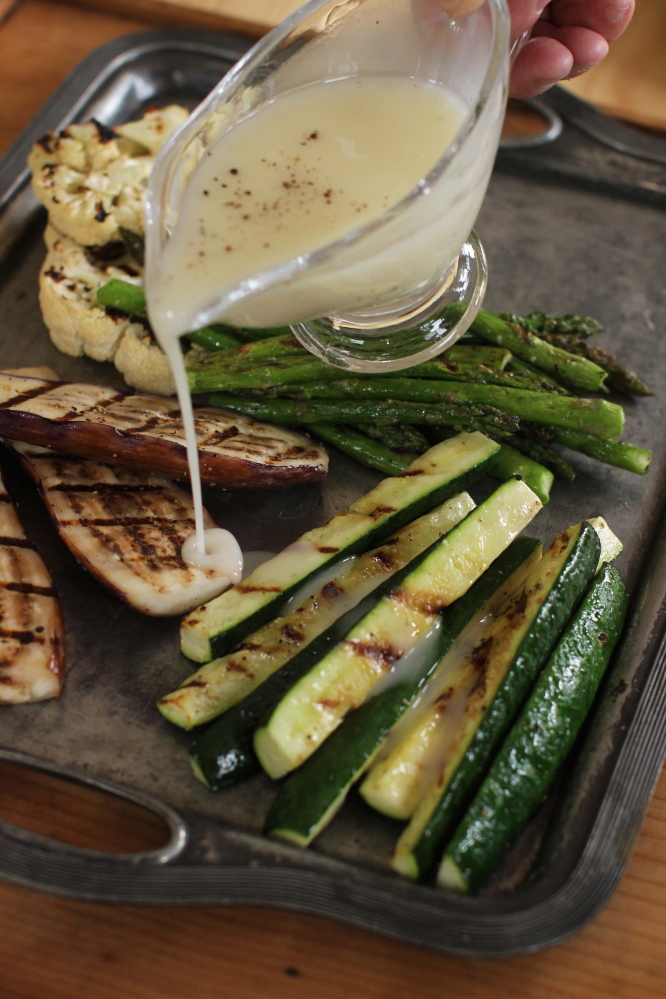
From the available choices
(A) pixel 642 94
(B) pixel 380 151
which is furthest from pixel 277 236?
(A) pixel 642 94

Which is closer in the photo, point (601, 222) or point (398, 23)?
point (398, 23)

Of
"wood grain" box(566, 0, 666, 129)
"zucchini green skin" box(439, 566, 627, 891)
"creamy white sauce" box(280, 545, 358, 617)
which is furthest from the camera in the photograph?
"wood grain" box(566, 0, 666, 129)

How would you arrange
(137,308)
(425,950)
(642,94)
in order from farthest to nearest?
(642,94), (137,308), (425,950)

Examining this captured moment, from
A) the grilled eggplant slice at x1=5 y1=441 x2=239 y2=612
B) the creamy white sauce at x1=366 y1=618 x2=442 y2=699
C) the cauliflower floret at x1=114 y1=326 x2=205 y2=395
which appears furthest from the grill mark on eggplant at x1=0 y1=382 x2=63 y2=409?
the creamy white sauce at x1=366 y1=618 x2=442 y2=699

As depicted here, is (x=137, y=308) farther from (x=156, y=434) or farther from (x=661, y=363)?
(x=661, y=363)

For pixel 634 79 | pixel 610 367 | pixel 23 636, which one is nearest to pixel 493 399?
pixel 610 367

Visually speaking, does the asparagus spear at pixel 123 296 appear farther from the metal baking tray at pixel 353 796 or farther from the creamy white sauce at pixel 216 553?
the creamy white sauce at pixel 216 553

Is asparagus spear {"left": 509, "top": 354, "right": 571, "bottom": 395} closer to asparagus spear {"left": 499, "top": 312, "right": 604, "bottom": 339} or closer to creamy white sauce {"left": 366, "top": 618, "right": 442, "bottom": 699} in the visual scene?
asparagus spear {"left": 499, "top": 312, "right": 604, "bottom": 339}
